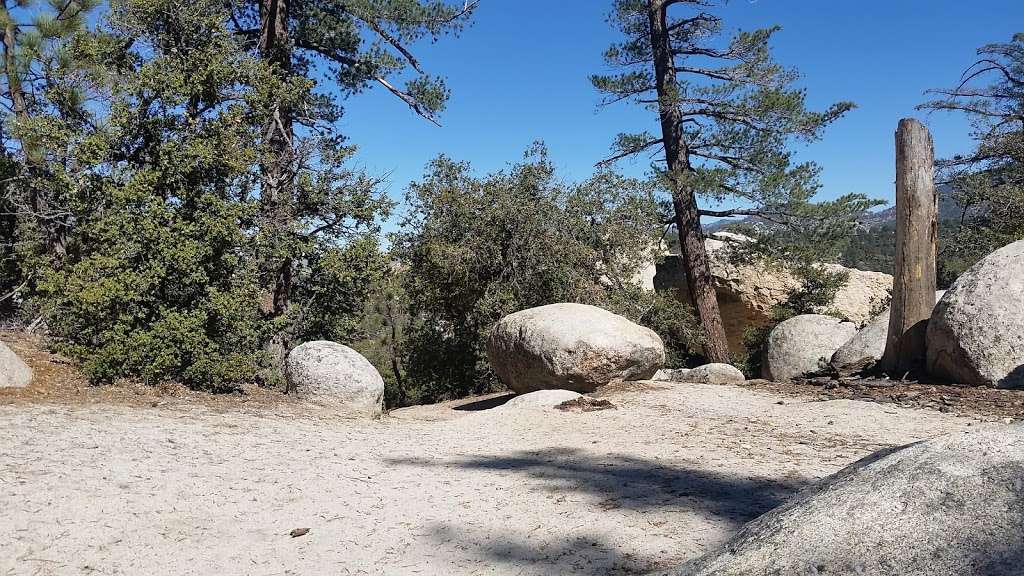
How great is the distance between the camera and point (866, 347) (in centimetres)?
960

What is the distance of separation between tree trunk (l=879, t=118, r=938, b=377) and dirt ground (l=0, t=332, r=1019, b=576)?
2125mm

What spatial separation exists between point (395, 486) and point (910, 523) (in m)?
3.67

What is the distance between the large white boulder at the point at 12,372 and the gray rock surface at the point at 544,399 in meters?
5.57

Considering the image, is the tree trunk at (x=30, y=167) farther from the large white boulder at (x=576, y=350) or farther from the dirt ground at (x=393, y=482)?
the large white boulder at (x=576, y=350)

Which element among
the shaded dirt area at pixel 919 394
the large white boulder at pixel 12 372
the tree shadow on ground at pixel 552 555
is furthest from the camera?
the large white boulder at pixel 12 372

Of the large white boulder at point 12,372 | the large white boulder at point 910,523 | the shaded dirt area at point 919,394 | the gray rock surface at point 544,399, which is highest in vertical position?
the large white boulder at point 12,372

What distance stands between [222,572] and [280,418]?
4173 mm

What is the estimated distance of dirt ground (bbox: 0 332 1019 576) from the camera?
328 cm

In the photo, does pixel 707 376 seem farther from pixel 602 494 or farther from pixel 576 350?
pixel 602 494

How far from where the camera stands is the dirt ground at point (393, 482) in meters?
3.28

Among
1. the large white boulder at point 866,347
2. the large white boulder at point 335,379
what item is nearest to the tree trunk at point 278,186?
the large white boulder at point 335,379

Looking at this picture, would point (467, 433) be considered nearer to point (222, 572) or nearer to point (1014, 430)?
point (222, 572)

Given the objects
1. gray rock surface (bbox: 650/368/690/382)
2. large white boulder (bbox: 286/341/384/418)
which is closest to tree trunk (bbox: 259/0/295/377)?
large white boulder (bbox: 286/341/384/418)

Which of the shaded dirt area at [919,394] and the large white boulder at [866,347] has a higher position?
the large white boulder at [866,347]
